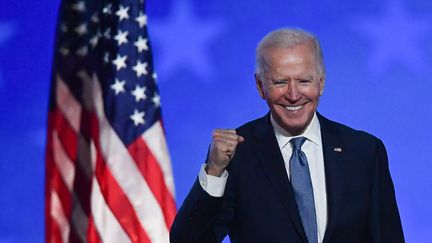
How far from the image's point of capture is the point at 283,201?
4.47 ft

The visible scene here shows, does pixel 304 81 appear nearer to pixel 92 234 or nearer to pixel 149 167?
pixel 149 167

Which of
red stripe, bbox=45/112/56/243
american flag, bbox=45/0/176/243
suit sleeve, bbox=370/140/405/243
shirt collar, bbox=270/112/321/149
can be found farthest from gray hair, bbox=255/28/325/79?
red stripe, bbox=45/112/56/243

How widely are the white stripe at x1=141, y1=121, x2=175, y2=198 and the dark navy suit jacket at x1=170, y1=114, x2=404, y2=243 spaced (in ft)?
3.56

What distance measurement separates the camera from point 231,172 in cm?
143

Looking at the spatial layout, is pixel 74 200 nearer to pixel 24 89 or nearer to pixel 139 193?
pixel 139 193

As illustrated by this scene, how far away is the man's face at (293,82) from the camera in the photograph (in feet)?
4.58

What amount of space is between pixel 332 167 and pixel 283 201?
0.42 ft

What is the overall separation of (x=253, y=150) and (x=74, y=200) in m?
1.23

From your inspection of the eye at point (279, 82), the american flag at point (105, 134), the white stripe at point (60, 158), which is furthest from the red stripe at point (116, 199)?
the eye at point (279, 82)

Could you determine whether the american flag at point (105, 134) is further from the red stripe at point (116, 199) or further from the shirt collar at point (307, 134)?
the shirt collar at point (307, 134)

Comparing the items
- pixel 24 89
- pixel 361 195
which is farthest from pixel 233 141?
pixel 24 89

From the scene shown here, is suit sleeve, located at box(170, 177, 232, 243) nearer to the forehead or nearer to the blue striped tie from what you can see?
the blue striped tie

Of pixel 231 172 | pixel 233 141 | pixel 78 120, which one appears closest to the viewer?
pixel 233 141

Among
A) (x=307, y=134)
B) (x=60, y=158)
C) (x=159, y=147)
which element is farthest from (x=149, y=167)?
(x=307, y=134)
